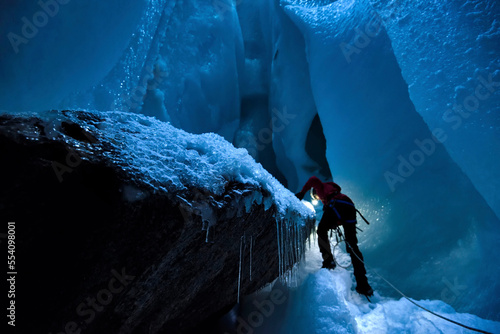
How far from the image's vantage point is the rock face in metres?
0.78

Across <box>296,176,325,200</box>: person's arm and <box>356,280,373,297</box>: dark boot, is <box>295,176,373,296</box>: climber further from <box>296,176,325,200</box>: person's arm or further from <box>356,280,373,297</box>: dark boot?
<box>296,176,325,200</box>: person's arm

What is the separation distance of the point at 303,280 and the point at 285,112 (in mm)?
5698

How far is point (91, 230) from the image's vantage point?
0.88 metres

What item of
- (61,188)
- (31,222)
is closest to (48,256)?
(31,222)

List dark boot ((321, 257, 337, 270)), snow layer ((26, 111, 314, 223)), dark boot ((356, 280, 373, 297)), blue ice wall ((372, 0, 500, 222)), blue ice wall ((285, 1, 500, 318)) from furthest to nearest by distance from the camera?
blue ice wall ((285, 1, 500, 318))
dark boot ((321, 257, 337, 270))
dark boot ((356, 280, 373, 297))
blue ice wall ((372, 0, 500, 222))
snow layer ((26, 111, 314, 223))

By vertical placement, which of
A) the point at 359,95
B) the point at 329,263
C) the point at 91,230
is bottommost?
the point at 329,263

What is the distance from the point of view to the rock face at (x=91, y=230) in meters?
0.78

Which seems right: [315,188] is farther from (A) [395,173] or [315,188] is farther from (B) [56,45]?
(B) [56,45]

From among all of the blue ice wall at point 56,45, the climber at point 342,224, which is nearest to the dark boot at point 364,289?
the climber at point 342,224

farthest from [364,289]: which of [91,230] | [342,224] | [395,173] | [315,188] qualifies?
[91,230]

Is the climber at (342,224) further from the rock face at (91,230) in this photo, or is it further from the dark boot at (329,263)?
the rock face at (91,230)

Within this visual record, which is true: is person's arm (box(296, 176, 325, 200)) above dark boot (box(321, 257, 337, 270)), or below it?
above

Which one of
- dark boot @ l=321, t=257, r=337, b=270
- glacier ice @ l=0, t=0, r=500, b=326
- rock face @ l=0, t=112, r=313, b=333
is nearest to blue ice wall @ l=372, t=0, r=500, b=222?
glacier ice @ l=0, t=0, r=500, b=326

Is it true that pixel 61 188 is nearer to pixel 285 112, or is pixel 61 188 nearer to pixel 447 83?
pixel 447 83
